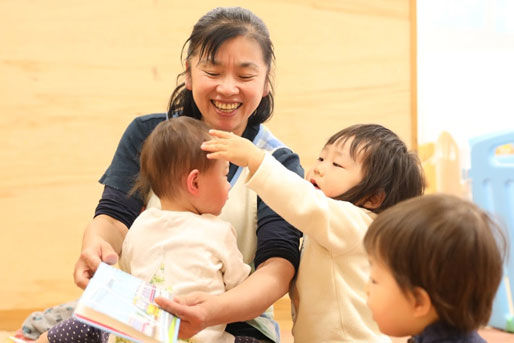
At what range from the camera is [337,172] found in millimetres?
1395

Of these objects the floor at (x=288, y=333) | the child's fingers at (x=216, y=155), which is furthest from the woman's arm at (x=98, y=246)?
the floor at (x=288, y=333)

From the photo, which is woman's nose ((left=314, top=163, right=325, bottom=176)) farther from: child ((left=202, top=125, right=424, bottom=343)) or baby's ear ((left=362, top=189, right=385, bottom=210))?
baby's ear ((left=362, top=189, right=385, bottom=210))

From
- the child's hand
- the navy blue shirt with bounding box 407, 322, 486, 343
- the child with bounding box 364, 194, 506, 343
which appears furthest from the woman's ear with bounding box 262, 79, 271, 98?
the navy blue shirt with bounding box 407, 322, 486, 343

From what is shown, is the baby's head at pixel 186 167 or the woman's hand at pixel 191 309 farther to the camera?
the baby's head at pixel 186 167

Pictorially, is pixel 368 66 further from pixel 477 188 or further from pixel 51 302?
pixel 51 302

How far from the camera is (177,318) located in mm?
1126

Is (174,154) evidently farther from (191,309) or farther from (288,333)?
(288,333)

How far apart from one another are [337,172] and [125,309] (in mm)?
548

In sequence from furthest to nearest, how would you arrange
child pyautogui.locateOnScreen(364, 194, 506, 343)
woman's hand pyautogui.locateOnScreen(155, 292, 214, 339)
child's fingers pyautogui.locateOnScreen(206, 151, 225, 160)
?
child's fingers pyautogui.locateOnScreen(206, 151, 225, 160)
woman's hand pyautogui.locateOnScreen(155, 292, 214, 339)
child pyautogui.locateOnScreen(364, 194, 506, 343)

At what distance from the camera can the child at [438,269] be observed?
3.19 ft

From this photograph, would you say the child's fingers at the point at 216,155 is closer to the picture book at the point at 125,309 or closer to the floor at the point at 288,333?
the picture book at the point at 125,309

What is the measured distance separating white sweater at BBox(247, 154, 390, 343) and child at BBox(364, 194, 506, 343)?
23cm

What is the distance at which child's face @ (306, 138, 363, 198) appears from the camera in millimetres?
1383

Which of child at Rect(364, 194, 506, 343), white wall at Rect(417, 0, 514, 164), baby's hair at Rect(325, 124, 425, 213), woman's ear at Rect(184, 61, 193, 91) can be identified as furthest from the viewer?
white wall at Rect(417, 0, 514, 164)
